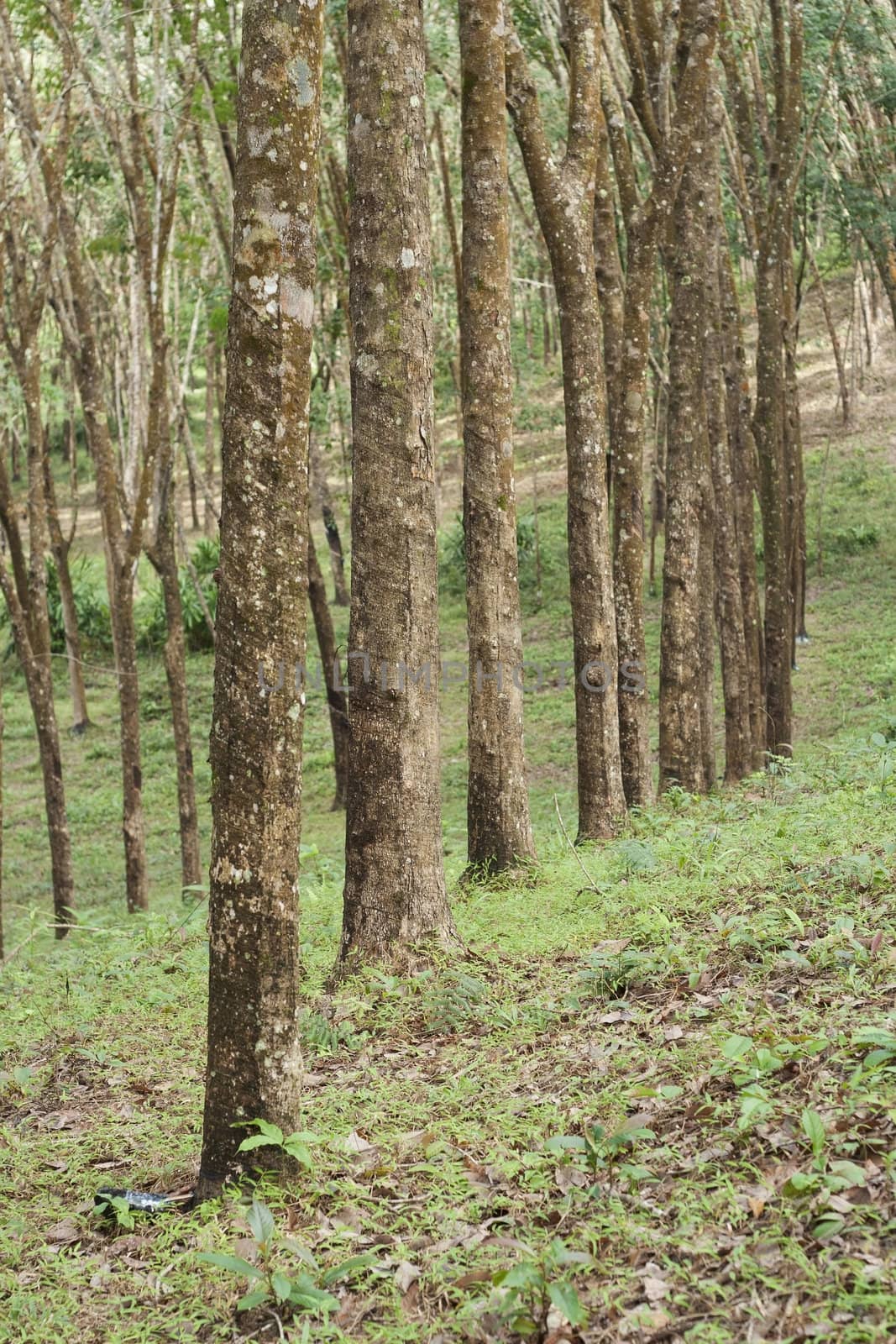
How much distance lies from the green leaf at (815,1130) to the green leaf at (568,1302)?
0.77 m

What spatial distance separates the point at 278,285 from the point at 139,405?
28.5 ft

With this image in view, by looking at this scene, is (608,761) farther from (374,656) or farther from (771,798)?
(374,656)

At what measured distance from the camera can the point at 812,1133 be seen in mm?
3105

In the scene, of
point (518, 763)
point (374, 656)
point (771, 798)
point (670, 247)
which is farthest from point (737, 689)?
point (374, 656)

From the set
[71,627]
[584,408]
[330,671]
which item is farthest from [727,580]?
[71,627]

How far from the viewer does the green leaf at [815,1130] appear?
3100 mm

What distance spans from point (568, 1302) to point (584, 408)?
621 cm

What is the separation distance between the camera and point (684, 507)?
9375 mm

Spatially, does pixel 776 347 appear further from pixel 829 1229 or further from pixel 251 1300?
pixel 251 1300

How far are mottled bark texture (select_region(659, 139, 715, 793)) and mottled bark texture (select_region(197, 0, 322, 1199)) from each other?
6.11m

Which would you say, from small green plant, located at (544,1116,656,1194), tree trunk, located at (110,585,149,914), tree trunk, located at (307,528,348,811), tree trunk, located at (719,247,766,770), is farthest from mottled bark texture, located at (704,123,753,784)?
small green plant, located at (544,1116,656,1194)

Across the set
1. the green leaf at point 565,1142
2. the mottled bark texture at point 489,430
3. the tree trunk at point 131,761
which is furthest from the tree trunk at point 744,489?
the green leaf at point 565,1142

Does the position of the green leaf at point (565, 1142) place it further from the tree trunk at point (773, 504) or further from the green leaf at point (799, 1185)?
the tree trunk at point (773, 504)

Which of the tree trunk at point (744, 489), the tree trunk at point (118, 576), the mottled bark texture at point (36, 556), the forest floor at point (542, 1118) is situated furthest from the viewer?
the tree trunk at point (744, 489)
